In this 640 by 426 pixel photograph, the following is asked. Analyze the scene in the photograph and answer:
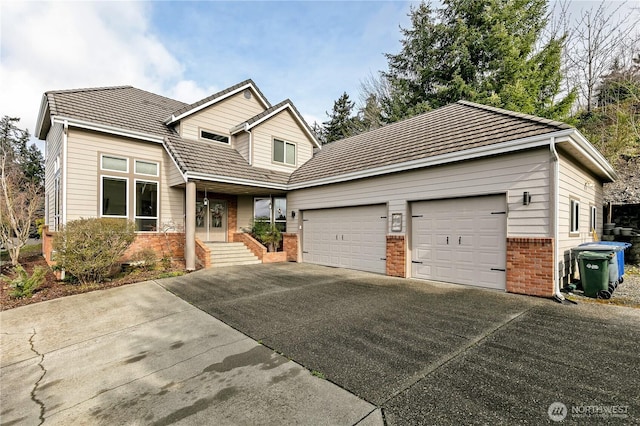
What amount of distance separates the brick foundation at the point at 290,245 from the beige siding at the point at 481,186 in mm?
3067

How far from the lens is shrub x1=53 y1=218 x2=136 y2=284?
6969 millimetres

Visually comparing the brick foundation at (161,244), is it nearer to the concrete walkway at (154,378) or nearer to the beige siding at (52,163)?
the beige siding at (52,163)

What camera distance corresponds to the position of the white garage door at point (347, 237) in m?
8.99

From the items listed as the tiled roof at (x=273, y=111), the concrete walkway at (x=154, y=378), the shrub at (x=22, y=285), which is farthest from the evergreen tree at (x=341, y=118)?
the concrete walkway at (x=154, y=378)

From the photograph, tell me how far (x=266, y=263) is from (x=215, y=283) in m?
3.62

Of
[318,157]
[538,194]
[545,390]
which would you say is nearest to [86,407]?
[545,390]

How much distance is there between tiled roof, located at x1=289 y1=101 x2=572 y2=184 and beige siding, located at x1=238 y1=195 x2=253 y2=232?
8.41ft

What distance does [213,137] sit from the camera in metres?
12.6

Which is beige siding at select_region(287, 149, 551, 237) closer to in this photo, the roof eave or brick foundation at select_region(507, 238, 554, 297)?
brick foundation at select_region(507, 238, 554, 297)

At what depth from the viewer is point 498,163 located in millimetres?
6512

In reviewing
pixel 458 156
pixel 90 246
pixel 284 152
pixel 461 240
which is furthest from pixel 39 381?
pixel 284 152

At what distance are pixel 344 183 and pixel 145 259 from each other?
703 centimetres

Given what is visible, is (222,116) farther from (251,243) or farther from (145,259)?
(145,259)

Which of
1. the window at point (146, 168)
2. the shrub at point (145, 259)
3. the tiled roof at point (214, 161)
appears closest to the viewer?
the shrub at point (145, 259)
